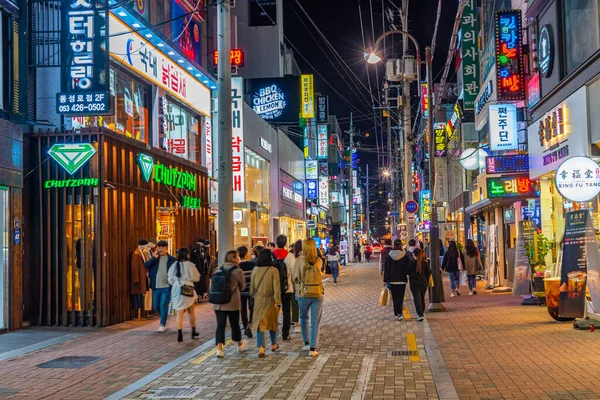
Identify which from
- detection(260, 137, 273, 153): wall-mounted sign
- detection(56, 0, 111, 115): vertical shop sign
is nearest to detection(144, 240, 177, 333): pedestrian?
detection(56, 0, 111, 115): vertical shop sign

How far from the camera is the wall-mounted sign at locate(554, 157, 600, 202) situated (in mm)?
12211

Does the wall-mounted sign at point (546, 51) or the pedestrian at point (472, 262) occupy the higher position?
the wall-mounted sign at point (546, 51)

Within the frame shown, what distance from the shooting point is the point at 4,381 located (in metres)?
9.04

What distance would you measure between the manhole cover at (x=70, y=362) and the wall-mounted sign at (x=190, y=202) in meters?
8.91

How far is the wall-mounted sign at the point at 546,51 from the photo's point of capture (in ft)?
54.0

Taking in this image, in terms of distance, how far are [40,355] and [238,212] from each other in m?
18.2

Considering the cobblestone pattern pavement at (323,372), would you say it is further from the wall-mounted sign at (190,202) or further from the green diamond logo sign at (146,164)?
the wall-mounted sign at (190,202)

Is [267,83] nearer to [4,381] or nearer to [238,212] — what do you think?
[238,212]

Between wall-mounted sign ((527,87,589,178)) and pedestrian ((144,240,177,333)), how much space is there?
8.70 meters

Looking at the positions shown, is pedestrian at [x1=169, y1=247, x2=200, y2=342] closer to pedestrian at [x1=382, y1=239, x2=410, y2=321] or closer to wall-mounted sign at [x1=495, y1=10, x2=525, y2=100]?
pedestrian at [x1=382, y1=239, x2=410, y2=321]

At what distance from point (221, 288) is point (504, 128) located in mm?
13993

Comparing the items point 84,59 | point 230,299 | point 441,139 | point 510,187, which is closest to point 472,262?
point 510,187

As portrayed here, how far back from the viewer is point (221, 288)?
10.6m

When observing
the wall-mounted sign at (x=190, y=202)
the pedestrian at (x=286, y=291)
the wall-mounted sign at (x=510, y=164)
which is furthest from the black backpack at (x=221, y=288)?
the wall-mounted sign at (x=510, y=164)
